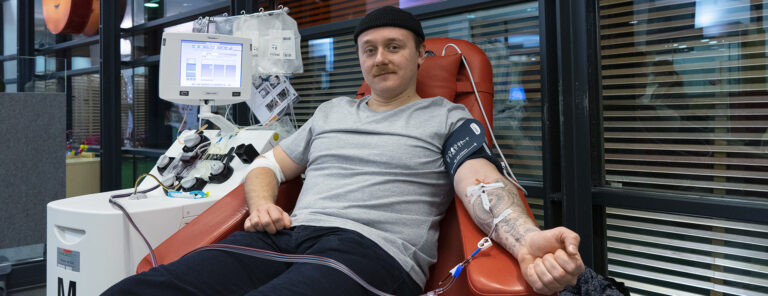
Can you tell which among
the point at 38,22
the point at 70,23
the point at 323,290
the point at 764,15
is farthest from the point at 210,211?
the point at 38,22

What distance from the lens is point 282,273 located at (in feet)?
4.01

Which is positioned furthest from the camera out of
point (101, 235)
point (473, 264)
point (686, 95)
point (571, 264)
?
point (686, 95)

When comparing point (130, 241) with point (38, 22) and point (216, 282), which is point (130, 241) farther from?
point (38, 22)

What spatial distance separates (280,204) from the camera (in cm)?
164

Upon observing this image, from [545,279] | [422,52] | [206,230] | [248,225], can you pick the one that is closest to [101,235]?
[206,230]

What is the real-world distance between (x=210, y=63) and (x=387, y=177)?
1.10 metres

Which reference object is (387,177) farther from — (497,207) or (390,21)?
(390,21)

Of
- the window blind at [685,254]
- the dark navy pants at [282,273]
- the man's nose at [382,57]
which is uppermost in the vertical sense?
the man's nose at [382,57]

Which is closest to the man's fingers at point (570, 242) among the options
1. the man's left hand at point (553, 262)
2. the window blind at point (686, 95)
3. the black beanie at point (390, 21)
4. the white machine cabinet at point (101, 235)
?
the man's left hand at point (553, 262)

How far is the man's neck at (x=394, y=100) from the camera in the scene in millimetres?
1626

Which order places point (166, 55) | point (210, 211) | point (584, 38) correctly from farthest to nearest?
point (166, 55), point (584, 38), point (210, 211)

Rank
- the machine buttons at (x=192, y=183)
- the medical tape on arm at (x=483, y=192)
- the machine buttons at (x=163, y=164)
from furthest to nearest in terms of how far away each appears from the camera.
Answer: the machine buttons at (x=163, y=164)
the machine buttons at (x=192, y=183)
the medical tape on arm at (x=483, y=192)

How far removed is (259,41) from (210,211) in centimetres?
116

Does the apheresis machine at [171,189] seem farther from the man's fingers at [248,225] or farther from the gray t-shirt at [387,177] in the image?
the gray t-shirt at [387,177]
